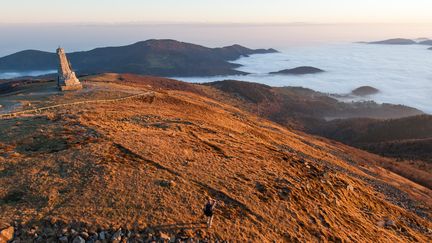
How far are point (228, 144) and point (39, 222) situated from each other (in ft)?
53.1

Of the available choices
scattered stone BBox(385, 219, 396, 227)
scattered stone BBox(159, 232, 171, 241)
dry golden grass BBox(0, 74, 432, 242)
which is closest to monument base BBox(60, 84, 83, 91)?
dry golden grass BBox(0, 74, 432, 242)

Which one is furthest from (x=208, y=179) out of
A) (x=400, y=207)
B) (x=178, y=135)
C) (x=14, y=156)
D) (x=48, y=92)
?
(x=48, y=92)

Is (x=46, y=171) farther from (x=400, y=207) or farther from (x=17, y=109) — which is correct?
(x=400, y=207)

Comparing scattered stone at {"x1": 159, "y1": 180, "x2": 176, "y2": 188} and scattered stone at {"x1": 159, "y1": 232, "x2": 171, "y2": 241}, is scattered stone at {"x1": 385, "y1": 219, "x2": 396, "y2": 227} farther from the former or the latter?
scattered stone at {"x1": 159, "y1": 232, "x2": 171, "y2": 241}

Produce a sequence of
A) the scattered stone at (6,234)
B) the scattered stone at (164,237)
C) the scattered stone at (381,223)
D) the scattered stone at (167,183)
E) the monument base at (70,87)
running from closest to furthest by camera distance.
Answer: the scattered stone at (6,234), the scattered stone at (164,237), the scattered stone at (167,183), the scattered stone at (381,223), the monument base at (70,87)

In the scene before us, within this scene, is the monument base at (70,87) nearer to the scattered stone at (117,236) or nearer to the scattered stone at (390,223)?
the scattered stone at (117,236)

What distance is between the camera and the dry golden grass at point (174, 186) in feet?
49.4

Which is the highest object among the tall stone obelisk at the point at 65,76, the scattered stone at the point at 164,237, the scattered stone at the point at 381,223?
the tall stone obelisk at the point at 65,76

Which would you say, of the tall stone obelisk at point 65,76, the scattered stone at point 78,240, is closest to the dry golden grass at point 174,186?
the scattered stone at point 78,240

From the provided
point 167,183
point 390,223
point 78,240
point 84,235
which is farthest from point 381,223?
point 78,240

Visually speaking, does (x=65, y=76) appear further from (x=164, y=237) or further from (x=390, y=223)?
(x=390, y=223)

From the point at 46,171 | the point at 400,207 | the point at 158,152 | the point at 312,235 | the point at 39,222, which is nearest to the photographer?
the point at 39,222

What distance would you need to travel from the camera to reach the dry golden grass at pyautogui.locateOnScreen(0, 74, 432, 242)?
49.4 feet

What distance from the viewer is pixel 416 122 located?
3706 inches
